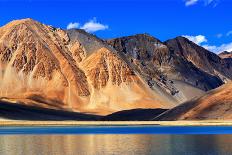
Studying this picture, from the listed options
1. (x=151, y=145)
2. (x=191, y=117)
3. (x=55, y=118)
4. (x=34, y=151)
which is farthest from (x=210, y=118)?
(x=34, y=151)

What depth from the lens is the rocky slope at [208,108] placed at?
156250 mm

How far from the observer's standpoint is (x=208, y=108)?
160875 millimetres

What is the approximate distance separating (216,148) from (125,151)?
9255 mm

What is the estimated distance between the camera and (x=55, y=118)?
652ft

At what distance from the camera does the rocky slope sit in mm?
156250

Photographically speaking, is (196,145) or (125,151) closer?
(125,151)

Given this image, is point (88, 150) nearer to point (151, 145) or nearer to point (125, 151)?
point (125, 151)

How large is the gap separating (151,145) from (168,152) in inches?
370

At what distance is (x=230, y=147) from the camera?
59406 millimetres

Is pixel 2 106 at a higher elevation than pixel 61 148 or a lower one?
higher

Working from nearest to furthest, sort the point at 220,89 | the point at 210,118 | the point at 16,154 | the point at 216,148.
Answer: the point at 16,154
the point at 216,148
the point at 210,118
the point at 220,89

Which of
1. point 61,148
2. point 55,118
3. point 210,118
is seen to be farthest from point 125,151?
point 55,118

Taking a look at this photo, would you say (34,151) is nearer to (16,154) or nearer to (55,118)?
(16,154)

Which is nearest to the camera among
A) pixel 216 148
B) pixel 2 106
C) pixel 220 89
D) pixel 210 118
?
pixel 216 148
